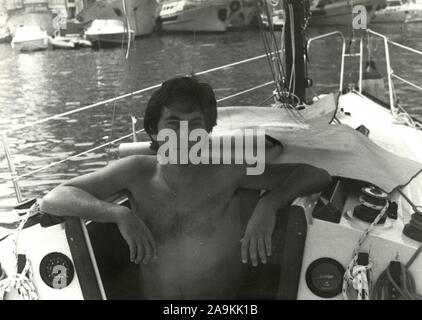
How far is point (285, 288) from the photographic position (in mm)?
2230

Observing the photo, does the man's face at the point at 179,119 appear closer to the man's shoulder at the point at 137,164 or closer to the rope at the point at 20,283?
the man's shoulder at the point at 137,164

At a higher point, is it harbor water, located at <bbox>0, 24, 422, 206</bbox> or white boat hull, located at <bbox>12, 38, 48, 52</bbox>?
white boat hull, located at <bbox>12, 38, 48, 52</bbox>

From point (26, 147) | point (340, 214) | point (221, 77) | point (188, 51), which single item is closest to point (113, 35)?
point (188, 51)

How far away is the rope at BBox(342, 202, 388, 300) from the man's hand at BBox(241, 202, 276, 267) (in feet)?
1.04

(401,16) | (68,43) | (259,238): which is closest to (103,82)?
(68,43)

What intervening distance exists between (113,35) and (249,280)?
3567 cm

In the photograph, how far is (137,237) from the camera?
7.16ft

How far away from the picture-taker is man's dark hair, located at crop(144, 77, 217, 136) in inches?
92.0

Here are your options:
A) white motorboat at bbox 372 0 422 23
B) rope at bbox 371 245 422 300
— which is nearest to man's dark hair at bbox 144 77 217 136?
rope at bbox 371 245 422 300

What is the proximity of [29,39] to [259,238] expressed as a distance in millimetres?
38233

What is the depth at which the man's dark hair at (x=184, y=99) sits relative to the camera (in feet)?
7.66

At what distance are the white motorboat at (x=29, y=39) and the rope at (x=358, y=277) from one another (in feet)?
125

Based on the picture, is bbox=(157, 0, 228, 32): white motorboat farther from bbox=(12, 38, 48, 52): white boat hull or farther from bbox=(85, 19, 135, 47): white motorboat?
bbox=(12, 38, 48, 52): white boat hull

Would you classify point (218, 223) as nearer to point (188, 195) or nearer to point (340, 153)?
point (188, 195)
